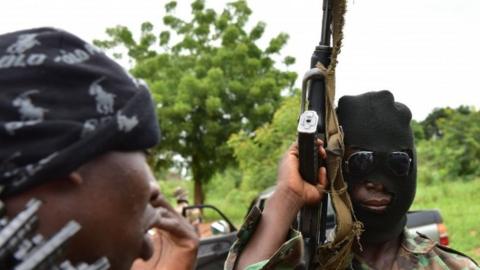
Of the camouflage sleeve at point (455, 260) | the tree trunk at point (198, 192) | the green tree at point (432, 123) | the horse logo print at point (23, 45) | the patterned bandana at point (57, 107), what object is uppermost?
the horse logo print at point (23, 45)

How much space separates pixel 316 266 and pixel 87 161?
1751mm

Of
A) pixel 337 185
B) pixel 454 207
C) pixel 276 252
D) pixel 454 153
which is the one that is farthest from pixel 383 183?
pixel 454 153

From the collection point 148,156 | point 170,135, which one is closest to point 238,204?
point 170,135

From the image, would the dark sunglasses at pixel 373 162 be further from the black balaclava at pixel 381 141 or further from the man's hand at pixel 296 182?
the man's hand at pixel 296 182

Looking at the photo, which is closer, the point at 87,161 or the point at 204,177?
the point at 87,161

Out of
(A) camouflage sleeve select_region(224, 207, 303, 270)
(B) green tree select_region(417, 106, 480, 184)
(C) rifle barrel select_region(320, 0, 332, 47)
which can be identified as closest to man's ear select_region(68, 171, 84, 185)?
(A) camouflage sleeve select_region(224, 207, 303, 270)

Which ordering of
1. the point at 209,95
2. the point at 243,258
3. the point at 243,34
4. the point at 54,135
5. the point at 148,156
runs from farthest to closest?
the point at 243,34 → the point at 209,95 → the point at 243,258 → the point at 148,156 → the point at 54,135

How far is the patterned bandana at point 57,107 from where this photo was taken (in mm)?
1189

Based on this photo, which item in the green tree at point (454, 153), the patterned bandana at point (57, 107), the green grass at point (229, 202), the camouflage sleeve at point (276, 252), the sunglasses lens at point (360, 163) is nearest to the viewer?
the patterned bandana at point (57, 107)

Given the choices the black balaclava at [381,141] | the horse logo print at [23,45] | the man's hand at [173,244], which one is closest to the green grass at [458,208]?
the black balaclava at [381,141]

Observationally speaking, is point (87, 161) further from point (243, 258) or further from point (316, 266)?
point (316, 266)

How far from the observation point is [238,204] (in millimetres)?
22656

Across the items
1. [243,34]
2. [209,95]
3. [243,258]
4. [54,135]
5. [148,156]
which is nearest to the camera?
[54,135]

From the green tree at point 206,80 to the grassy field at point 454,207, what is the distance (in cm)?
143
